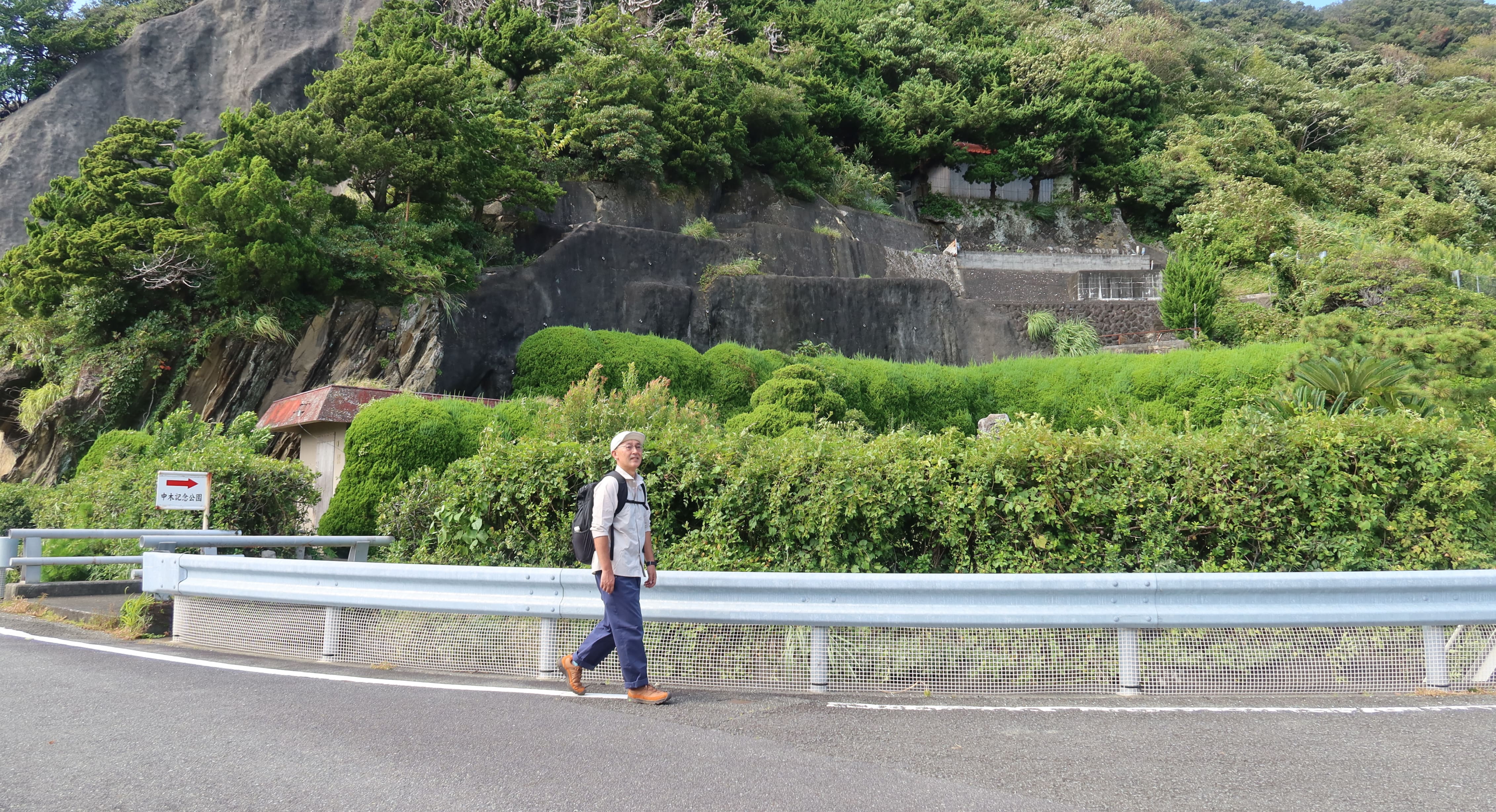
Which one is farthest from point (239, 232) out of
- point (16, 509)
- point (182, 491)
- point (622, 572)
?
point (622, 572)

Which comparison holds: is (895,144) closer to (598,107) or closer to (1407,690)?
(598,107)

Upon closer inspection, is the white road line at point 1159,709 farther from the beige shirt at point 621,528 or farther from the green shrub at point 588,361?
the green shrub at point 588,361

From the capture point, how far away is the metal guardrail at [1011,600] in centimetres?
535

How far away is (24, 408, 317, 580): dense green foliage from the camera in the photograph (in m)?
11.5

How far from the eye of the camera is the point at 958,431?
302 inches

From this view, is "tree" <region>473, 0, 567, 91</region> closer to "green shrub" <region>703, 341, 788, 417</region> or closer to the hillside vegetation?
the hillside vegetation

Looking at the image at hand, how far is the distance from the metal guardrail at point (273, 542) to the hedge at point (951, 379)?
7125 millimetres

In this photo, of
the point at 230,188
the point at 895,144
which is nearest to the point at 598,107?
the point at 230,188

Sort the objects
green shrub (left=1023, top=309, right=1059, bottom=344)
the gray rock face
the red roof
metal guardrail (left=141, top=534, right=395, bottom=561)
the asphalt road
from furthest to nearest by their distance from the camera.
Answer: the gray rock face, green shrub (left=1023, top=309, right=1059, bottom=344), the red roof, metal guardrail (left=141, top=534, right=395, bottom=561), the asphalt road

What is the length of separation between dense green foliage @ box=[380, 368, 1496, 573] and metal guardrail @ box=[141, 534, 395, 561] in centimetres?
408

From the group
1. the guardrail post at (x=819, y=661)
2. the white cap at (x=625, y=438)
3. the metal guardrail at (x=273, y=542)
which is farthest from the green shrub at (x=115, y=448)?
the guardrail post at (x=819, y=661)

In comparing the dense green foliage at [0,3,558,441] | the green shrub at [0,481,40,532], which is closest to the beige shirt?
the dense green foliage at [0,3,558,441]

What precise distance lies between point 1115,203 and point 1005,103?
690cm

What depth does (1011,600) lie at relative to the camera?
556cm
